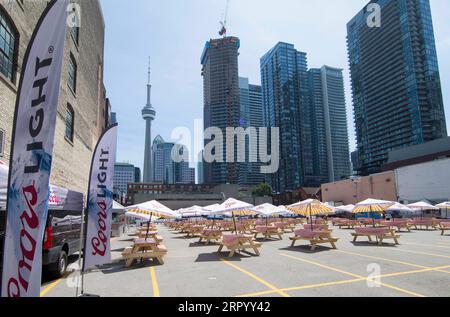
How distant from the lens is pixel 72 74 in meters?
24.6

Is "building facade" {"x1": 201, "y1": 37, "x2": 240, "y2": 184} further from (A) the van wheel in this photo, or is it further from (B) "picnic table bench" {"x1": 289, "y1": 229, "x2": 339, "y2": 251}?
(A) the van wheel

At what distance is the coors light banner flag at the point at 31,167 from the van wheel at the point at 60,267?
6.18 metres

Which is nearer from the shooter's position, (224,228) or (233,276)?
(233,276)

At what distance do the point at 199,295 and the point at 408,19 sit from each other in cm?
14840

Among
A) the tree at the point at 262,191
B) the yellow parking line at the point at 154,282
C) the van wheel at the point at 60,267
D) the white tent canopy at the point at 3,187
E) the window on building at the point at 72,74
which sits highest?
the window on building at the point at 72,74

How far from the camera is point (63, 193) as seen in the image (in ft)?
31.4

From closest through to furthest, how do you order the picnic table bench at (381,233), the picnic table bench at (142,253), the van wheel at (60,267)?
the van wheel at (60,267), the picnic table bench at (142,253), the picnic table bench at (381,233)

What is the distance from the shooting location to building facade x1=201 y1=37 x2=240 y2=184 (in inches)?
6353

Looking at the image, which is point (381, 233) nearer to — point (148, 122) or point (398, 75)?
point (398, 75)

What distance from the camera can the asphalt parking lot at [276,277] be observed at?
701 centimetres

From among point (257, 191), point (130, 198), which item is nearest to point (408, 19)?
point (257, 191)

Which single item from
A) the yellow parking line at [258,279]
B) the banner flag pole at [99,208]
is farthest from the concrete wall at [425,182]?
the banner flag pole at [99,208]

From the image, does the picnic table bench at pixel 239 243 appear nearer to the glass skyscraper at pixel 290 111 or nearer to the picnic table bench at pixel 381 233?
the picnic table bench at pixel 381 233
